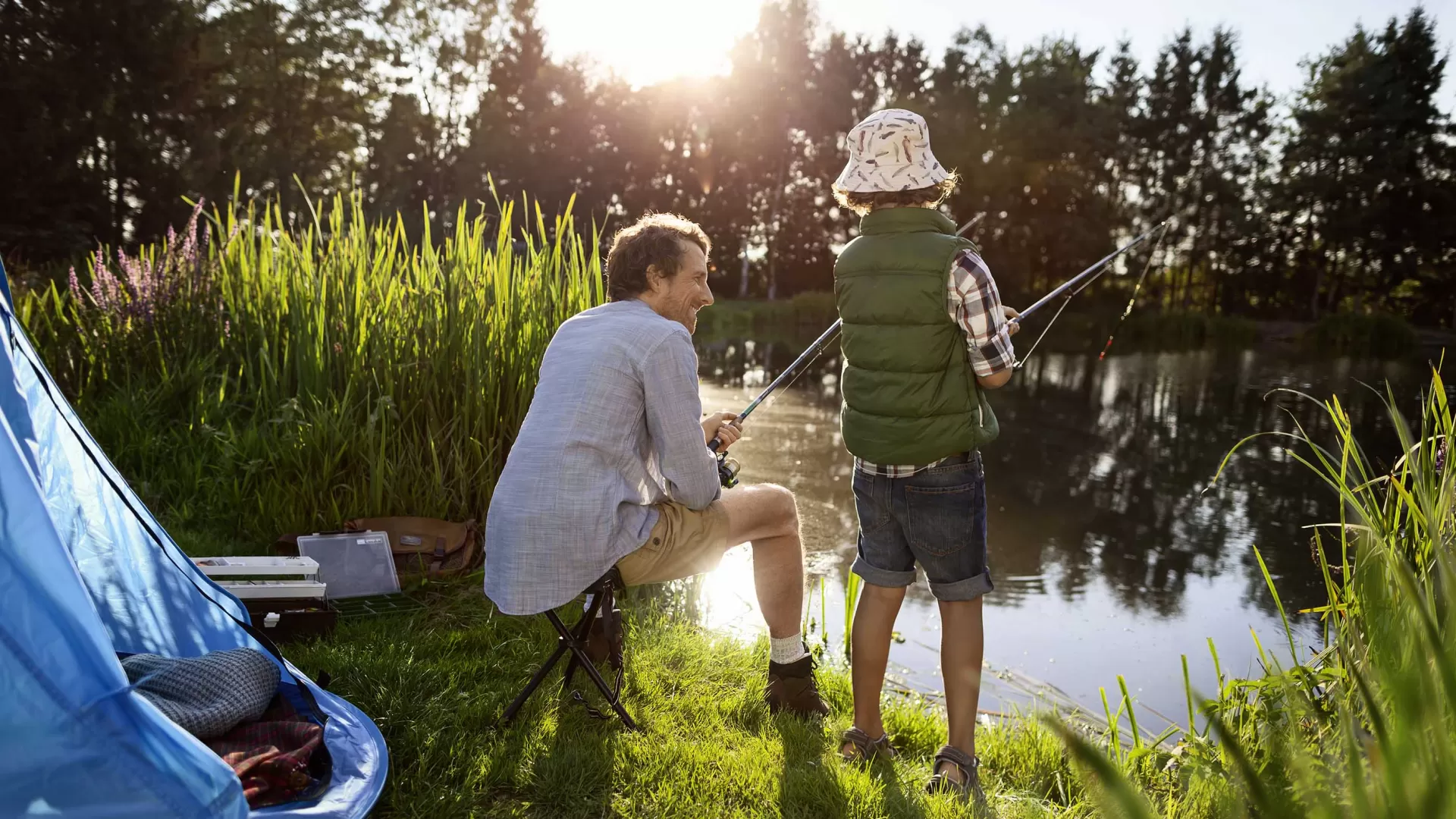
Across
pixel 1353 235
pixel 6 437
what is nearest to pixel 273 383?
pixel 6 437

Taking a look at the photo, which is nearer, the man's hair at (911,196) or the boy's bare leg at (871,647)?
the man's hair at (911,196)

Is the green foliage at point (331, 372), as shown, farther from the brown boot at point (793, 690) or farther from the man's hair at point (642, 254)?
the brown boot at point (793, 690)

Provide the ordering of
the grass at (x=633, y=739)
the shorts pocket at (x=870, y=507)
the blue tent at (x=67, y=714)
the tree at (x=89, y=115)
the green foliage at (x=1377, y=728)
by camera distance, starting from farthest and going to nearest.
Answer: the tree at (x=89, y=115) < the shorts pocket at (x=870, y=507) < the grass at (x=633, y=739) < the blue tent at (x=67, y=714) < the green foliage at (x=1377, y=728)

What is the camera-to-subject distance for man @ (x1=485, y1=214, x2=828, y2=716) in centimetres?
238

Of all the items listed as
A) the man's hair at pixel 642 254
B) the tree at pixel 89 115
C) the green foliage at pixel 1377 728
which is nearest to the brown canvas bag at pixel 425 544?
the man's hair at pixel 642 254

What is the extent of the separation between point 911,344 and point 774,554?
2.57 ft

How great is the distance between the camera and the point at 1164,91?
32.2m

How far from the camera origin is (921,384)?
2.34 m

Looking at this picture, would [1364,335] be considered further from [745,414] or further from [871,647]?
[871,647]

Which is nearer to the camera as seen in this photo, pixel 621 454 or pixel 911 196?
pixel 911 196

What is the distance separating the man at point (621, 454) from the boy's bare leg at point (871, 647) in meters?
0.40

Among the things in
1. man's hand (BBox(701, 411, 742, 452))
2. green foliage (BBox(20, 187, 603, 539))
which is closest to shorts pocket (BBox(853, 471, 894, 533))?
man's hand (BBox(701, 411, 742, 452))

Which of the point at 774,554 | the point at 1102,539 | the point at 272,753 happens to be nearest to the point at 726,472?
the point at 774,554

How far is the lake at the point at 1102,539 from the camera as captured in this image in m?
4.11
